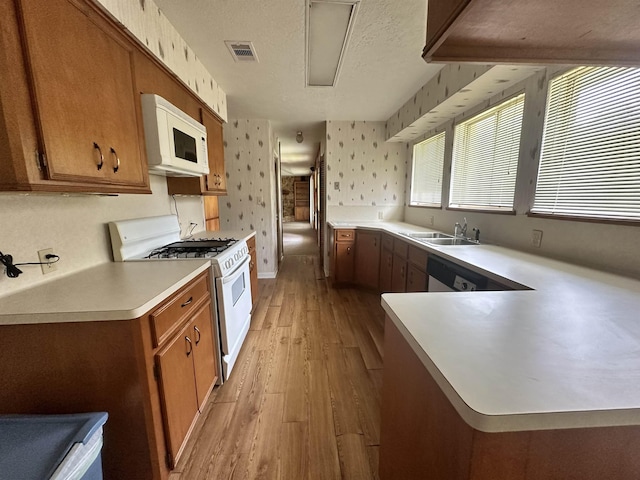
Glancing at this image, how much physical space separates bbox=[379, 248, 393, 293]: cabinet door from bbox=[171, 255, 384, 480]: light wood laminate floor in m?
0.42

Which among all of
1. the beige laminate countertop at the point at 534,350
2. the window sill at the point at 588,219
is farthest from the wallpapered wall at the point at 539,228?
the beige laminate countertop at the point at 534,350

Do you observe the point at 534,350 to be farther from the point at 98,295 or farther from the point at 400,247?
the point at 400,247

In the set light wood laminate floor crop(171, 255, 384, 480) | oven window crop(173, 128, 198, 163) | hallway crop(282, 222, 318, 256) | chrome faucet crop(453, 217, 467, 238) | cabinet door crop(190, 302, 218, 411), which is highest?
oven window crop(173, 128, 198, 163)

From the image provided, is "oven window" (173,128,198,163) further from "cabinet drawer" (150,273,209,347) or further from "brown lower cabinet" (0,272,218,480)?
"brown lower cabinet" (0,272,218,480)

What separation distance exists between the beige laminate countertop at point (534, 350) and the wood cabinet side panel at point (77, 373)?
3.33 ft

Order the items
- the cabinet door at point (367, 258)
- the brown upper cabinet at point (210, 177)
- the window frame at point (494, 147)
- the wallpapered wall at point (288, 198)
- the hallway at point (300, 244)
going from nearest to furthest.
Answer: the window frame at point (494, 147) < the brown upper cabinet at point (210, 177) < the cabinet door at point (367, 258) < the hallway at point (300, 244) < the wallpapered wall at point (288, 198)

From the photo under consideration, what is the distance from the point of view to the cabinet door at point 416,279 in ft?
7.13

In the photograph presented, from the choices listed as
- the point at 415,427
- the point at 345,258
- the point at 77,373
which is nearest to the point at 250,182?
the point at 345,258

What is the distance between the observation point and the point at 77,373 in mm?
973

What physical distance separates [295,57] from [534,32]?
184cm

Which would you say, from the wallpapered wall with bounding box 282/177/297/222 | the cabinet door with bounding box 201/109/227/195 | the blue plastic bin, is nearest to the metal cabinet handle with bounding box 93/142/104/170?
the blue plastic bin

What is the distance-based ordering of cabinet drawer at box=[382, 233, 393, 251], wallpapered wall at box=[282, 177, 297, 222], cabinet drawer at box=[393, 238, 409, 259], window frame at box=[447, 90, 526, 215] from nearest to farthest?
window frame at box=[447, 90, 526, 215]
cabinet drawer at box=[393, 238, 409, 259]
cabinet drawer at box=[382, 233, 393, 251]
wallpapered wall at box=[282, 177, 297, 222]

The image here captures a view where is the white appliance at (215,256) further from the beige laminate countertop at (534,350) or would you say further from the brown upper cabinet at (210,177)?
the beige laminate countertop at (534,350)

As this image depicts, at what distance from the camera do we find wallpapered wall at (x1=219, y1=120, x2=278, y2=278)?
381cm
